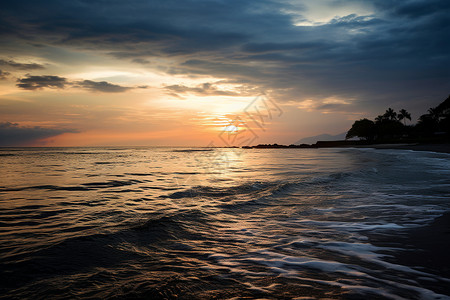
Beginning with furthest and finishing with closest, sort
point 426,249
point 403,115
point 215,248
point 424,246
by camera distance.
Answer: point 403,115
point 215,248
point 424,246
point 426,249

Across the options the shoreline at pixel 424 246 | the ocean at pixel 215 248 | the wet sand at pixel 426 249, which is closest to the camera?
the ocean at pixel 215 248

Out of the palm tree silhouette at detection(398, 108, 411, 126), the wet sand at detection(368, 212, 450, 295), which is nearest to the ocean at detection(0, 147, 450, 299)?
the wet sand at detection(368, 212, 450, 295)

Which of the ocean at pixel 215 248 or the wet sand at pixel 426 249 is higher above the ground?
the wet sand at pixel 426 249

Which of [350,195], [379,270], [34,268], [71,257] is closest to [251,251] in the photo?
[379,270]

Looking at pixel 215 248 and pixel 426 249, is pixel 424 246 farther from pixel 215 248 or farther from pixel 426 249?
pixel 215 248

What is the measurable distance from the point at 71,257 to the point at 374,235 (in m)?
5.40

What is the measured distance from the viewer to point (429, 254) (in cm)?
409

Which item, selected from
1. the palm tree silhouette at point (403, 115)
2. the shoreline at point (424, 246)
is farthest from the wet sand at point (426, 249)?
the palm tree silhouette at point (403, 115)

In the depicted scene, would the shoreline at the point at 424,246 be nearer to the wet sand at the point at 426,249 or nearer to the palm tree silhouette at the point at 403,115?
the wet sand at the point at 426,249

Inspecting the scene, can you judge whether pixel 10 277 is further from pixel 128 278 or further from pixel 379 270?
pixel 379 270

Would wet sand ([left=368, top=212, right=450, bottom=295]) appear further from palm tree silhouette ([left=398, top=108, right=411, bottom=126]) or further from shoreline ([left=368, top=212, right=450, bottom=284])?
palm tree silhouette ([left=398, top=108, right=411, bottom=126])

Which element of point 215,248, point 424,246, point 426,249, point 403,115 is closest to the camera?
point 426,249

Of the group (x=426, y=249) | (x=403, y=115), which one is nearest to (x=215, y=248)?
(x=426, y=249)

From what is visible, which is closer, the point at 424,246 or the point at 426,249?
the point at 426,249
